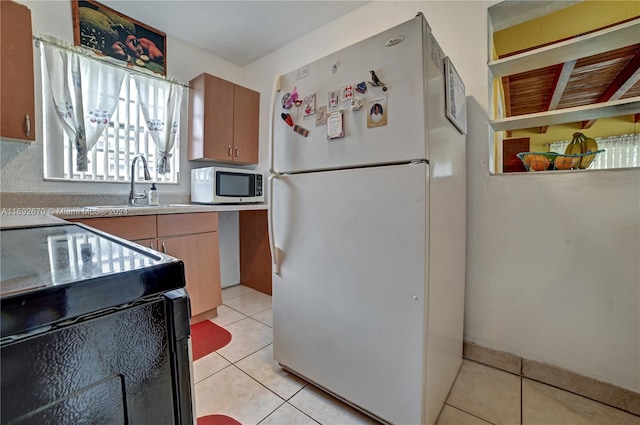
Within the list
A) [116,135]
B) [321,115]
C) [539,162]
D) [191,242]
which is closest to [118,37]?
[116,135]

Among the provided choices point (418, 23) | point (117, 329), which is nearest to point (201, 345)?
point (117, 329)

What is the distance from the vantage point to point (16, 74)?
5.02 ft

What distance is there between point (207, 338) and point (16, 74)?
196 cm

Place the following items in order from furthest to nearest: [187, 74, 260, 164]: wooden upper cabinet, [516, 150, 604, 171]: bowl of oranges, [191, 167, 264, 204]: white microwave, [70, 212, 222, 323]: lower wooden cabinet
Answer: [187, 74, 260, 164]: wooden upper cabinet → [191, 167, 264, 204]: white microwave → [70, 212, 222, 323]: lower wooden cabinet → [516, 150, 604, 171]: bowl of oranges

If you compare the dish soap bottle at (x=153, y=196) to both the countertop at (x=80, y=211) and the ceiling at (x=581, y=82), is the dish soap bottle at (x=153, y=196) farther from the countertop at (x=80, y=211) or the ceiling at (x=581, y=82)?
the ceiling at (x=581, y=82)

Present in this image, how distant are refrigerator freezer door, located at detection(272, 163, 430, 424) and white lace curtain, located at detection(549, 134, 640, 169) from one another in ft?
3.81

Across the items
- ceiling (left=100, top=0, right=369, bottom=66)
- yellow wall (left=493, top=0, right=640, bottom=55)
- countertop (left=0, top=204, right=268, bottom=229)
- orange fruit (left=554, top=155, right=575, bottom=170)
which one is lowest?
countertop (left=0, top=204, right=268, bottom=229)

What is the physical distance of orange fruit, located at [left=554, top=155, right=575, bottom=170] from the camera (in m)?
1.44

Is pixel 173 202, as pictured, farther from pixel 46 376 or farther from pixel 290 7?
pixel 46 376

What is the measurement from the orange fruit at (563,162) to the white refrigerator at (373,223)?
1.60ft

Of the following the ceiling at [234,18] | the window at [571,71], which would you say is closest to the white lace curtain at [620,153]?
the window at [571,71]

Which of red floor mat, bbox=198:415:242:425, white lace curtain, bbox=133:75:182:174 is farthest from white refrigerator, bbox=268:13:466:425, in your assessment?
white lace curtain, bbox=133:75:182:174

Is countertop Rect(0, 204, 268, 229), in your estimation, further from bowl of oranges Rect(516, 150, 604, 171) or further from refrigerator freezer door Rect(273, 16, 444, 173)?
bowl of oranges Rect(516, 150, 604, 171)

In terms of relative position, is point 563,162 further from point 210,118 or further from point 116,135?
point 116,135
